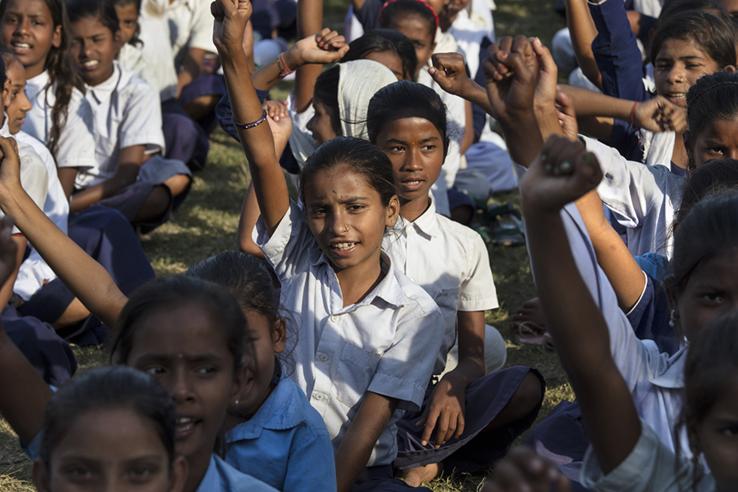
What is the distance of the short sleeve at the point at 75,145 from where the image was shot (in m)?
4.70

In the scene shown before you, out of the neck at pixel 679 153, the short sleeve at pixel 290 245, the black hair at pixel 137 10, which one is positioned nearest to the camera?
the short sleeve at pixel 290 245


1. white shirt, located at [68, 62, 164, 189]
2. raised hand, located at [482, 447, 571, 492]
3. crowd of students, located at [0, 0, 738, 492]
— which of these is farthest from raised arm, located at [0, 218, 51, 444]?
white shirt, located at [68, 62, 164, 189]

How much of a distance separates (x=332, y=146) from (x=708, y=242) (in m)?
1.08

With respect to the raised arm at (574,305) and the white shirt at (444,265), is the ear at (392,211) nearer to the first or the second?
the white shirt at (444,265)

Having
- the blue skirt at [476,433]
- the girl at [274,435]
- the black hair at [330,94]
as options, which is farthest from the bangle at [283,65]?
the girl at [274,435]

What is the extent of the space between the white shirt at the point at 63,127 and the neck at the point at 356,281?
7.09 feet

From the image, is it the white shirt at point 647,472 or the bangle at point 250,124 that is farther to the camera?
the bangle at point 250,124

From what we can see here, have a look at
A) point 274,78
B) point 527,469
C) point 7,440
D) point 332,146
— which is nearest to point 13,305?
point 7,440

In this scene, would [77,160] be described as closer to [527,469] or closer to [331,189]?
[331,189]

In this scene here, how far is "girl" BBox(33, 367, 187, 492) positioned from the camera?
1694 mm

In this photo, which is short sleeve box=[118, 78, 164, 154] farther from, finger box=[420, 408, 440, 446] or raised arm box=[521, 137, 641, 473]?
raised arm box=[521, 137, 641, 473]

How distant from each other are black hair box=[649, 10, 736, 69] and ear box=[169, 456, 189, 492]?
2424 mm

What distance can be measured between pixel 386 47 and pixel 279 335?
1884mm

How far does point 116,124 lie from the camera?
16.2 feet
